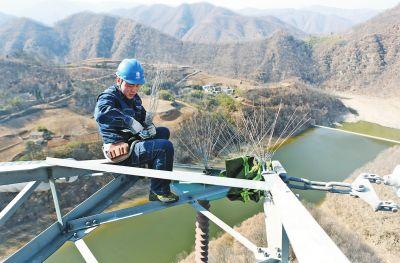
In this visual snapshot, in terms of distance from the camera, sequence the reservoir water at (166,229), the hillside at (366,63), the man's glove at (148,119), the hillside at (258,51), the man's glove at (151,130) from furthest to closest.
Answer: the hillside at (258,51) → the hillside at (366,63) → the reservoir water at (166,229) → the man's glove at (148,119) → the man's glove at (151,130)

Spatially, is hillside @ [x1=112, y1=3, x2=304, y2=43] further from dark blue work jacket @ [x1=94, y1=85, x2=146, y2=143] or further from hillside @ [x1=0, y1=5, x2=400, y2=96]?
dark blue work jacket @ [x1=94, y1=85, x2=146, y2=143]

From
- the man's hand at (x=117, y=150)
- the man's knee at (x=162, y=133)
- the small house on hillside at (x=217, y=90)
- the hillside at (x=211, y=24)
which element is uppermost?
the man's hand at (x=117, y=150)

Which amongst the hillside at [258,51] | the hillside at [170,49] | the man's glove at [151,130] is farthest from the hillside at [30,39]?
the man's glove at [151,130]

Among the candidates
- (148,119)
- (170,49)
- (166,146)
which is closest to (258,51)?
(170,49)

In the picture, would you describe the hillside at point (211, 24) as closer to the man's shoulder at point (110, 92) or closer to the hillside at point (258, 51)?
the hillside at point (258, 51)

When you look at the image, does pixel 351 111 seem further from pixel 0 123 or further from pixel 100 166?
pixel 100 166

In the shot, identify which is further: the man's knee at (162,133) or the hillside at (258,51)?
the hillside at (258,51)

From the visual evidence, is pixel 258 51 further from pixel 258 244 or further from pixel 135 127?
pixel 135 127

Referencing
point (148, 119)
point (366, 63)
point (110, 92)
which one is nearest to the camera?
point (110, 92)

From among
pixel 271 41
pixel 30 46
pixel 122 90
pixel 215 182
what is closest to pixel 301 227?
pixel 215 182
